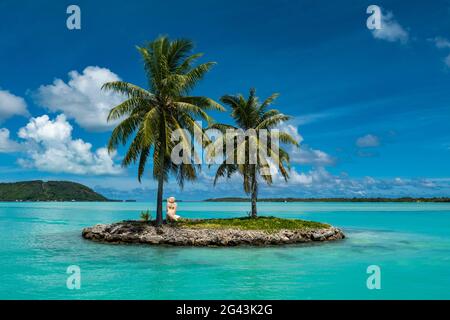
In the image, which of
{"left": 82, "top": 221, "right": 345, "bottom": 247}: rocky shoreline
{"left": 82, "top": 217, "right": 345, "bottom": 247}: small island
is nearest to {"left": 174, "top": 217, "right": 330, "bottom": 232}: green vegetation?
{"left": 82, "top": 217, "right": 345, "bottom": 247}: small island

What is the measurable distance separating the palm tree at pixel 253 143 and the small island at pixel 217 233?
3755mm

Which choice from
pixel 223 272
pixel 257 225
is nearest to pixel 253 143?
pixel 257 225

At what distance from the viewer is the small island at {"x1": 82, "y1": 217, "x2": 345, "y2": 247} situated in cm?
2162

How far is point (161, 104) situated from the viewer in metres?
23.9

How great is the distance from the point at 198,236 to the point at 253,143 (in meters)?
8.34

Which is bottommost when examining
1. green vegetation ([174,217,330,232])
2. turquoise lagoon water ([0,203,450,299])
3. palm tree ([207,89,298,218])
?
turquoise lagoon water ([0,203,450,299])

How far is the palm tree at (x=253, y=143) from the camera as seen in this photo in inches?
1067

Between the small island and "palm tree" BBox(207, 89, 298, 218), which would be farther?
"palm tree" BBox(207, 89, 298, 218)

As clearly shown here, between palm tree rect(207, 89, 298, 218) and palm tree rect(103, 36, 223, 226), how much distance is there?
3.71 meters

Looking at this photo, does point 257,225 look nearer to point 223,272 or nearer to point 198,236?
point 198,236

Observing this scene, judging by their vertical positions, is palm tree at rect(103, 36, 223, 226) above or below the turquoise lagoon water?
above

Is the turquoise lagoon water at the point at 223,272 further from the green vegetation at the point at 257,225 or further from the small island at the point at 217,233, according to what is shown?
the green vegetation at the point at 257,225

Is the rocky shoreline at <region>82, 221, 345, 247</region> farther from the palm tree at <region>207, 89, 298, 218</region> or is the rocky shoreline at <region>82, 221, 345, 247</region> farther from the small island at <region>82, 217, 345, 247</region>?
the palm tree at <region>207, 89, 298, 218</region>
